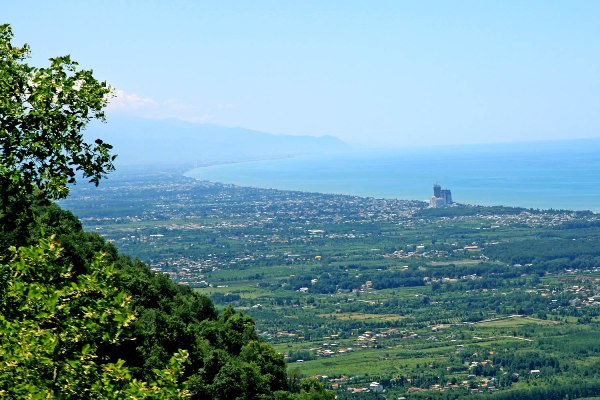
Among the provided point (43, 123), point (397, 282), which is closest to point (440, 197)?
point (397, 282)

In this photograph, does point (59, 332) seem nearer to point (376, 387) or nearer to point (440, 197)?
point (376, 387)

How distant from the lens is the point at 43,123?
9695mm

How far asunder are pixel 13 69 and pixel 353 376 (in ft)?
149

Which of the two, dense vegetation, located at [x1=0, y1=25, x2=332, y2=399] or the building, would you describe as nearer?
dense vegetation, located at [x1=0, y1=25, x2=332, y2=399]

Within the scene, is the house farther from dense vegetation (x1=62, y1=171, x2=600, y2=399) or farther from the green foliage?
the green foliage

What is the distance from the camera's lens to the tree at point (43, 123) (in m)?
9.48

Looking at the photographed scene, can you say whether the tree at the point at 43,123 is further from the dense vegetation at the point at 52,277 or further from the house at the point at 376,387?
the house at the point at 376,387

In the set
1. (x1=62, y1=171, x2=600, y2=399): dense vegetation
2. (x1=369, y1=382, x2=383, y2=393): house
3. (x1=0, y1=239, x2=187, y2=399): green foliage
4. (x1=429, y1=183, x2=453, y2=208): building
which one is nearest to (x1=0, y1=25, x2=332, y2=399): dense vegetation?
(x1=0, y1=239, x2=187, y2=399): green foliage

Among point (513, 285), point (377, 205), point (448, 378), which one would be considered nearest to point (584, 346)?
point (448, 378)

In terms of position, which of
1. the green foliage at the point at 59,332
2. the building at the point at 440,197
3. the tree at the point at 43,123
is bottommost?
the building at the point at 440,197

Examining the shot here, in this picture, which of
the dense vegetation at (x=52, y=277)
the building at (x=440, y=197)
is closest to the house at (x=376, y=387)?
the dense vegetation at (x=52, y=277)

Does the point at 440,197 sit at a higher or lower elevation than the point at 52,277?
lower

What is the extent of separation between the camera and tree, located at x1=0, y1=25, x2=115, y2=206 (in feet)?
31.1

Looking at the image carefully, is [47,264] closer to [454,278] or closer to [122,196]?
[454,278]
